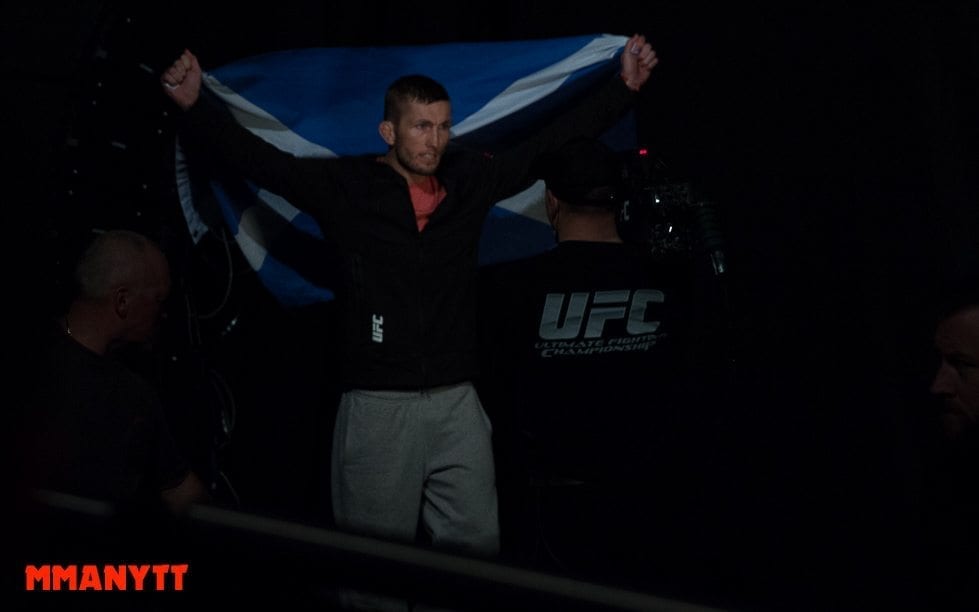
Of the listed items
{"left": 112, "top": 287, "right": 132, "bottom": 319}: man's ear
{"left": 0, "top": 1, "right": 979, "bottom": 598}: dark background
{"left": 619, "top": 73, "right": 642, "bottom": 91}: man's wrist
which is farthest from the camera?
{"left": 619, "top": 73, "right": 642, "bottom": 91}: man's wrist

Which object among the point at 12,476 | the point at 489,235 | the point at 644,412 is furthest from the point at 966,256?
the point at 12,476

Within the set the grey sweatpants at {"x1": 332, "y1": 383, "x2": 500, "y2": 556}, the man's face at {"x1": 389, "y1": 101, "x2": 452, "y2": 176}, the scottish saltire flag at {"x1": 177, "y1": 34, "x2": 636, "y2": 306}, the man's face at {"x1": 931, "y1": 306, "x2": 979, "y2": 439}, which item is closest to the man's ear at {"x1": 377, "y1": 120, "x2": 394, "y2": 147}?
the man's face at {"x1": 389, "y1": 101, "x2": 452, "y2": 176}

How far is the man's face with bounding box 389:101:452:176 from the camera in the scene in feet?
8.68

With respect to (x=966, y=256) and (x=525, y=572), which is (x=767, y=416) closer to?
(x=966, y=256)

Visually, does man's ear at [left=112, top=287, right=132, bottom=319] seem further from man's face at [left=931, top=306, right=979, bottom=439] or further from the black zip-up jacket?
man's face at [left=931, top=306, right=979, bottom=439]

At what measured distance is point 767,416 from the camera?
2.99 m

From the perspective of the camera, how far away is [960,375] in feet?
6.47

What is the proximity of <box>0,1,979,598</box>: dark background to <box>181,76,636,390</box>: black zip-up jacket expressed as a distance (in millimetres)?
514

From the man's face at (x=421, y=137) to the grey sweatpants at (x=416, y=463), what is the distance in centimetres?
57

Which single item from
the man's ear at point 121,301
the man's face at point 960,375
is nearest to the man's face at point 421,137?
the man's ear at point 121,301

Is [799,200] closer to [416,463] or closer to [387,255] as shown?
[387,255]

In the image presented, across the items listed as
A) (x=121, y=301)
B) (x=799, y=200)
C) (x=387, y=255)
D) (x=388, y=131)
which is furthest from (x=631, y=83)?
(x=121, y=301)

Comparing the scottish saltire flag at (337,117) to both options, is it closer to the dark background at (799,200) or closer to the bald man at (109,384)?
the dark background at (799,200)

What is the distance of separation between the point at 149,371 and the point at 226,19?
4.03 ft
